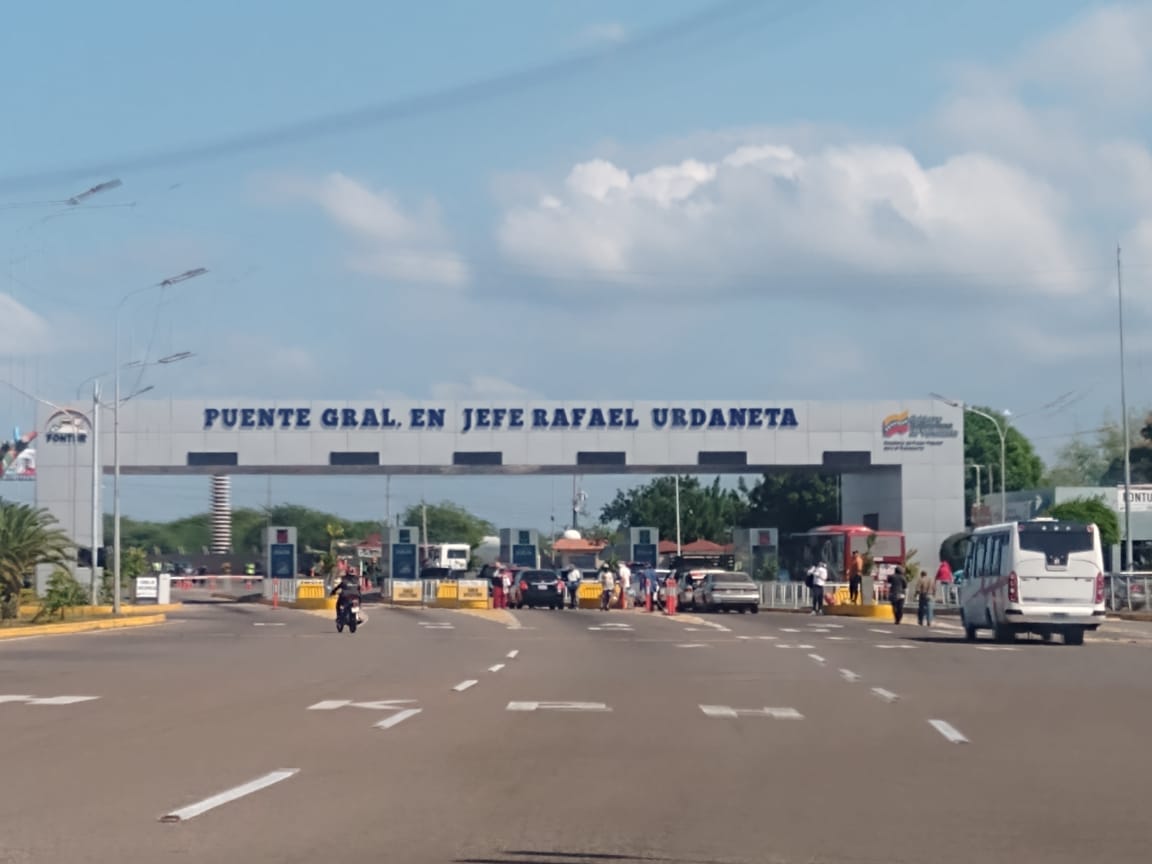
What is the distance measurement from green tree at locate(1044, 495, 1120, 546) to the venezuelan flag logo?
8009mm

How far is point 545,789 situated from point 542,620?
3852 cm

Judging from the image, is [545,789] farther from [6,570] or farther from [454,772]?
[6,570]

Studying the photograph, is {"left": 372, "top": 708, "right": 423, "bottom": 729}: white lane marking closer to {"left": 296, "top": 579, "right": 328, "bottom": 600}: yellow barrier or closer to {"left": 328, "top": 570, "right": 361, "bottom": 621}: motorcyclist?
{"left": 328, "top": 570, "right": 361, "bottom": 621}: motorcyclist

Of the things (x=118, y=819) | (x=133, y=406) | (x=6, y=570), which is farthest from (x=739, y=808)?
(x=133, y=406)

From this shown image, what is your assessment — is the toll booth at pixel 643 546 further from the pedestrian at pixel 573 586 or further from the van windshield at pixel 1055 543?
the van windshield at pixel 1055 543

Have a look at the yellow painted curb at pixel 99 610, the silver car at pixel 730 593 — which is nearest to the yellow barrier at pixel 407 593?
the yellow painted curb at pixel 99 610

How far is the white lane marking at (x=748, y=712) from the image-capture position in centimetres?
1781

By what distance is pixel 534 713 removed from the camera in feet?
59.2

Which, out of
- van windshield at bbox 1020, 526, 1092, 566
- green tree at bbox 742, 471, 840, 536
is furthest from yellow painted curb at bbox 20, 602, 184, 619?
green tree at bbox 742, 471, 840, 536

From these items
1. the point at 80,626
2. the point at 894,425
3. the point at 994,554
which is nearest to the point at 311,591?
the point at 80,626

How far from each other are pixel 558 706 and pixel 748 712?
217 centimetres

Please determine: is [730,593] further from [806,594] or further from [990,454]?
[990,454]

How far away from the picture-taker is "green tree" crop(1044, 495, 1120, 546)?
2795 inches

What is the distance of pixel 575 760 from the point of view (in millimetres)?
13695
